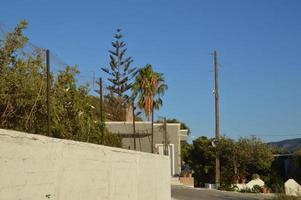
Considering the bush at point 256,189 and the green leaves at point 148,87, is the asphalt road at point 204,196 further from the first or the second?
the green leaves at point 148,87

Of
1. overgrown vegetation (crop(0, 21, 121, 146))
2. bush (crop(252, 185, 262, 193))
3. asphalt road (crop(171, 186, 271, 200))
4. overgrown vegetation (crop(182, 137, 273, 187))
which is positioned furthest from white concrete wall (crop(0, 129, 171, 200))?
overgrown vegetation (crop(182, 137, 273, 187))

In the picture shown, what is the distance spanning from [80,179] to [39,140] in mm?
1920

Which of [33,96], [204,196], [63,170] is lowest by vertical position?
[204,196]

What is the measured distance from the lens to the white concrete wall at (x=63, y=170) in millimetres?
6816

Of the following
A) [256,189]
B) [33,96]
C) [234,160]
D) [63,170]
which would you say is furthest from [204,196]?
[63,170]

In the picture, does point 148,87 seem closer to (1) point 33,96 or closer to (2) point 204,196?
(2) point 204,196

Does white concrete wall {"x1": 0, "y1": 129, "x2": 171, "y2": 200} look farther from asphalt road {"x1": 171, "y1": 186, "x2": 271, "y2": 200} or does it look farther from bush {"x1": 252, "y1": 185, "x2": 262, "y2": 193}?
bush {"x1": 252, "y1": 185, "x2": 262, "y2": 193}

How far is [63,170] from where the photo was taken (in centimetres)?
861

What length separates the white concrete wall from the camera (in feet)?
22.4

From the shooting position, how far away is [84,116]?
13.4 meters

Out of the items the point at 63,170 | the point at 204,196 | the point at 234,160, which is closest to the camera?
the point at 63,170

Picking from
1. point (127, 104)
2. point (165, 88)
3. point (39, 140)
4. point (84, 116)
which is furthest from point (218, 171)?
point (39, 140)

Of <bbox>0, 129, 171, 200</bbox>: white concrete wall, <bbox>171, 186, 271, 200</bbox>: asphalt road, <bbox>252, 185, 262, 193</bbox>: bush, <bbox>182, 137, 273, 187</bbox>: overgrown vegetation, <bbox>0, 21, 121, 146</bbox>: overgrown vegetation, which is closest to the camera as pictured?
<bbox>0, 129, 171, 200</bbox>: white concrete wall

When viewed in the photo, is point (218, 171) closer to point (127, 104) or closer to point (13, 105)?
point (127, 104)
